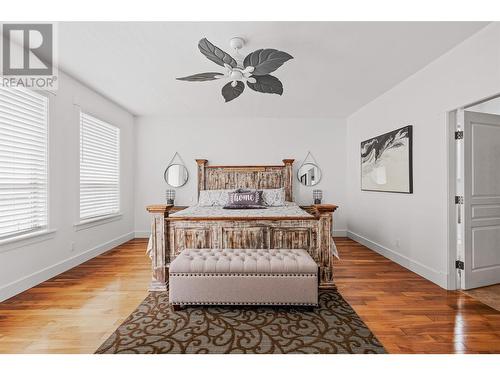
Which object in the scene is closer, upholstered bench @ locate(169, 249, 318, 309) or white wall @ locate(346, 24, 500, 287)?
upholstered bench @ locate(169, 249, 318, 309)

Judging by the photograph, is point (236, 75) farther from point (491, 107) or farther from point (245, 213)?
point (491, 107)

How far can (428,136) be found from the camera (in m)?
3.30

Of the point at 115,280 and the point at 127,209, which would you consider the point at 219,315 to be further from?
the point at 127,209

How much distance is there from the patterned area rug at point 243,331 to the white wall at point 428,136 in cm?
154

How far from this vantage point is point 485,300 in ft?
8.89

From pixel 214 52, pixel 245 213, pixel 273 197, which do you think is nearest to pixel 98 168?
pixel 245 213

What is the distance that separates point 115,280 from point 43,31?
9.01ft

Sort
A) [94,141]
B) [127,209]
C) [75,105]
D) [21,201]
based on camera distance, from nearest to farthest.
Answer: [21,201] < [75,105] < [94,141] < [127,209]

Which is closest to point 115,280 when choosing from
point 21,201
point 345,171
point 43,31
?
point 21,201

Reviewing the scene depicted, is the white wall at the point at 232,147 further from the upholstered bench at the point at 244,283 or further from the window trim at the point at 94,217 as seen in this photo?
the upholstered bench at the point at 244,283

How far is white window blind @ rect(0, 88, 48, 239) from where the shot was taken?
277 cm

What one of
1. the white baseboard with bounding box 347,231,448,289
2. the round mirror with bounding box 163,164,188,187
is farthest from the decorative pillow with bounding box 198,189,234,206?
the white baseboard with bounding box 347,231,448,289

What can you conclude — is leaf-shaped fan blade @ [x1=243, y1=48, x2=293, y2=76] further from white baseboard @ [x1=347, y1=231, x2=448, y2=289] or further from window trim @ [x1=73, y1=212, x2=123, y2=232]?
window trim @ [x1=73, y1=212, x2=123, y2=232]

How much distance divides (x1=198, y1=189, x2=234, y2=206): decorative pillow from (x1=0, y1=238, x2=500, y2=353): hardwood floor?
1.69m
